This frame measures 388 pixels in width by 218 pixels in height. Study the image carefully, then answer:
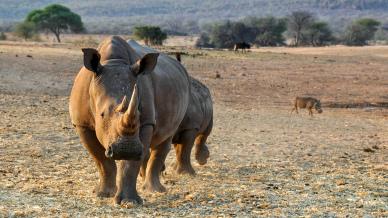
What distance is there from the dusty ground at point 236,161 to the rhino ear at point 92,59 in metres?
1.30

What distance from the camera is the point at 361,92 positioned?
25.5 metres

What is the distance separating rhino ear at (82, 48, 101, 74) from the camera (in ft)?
24.3

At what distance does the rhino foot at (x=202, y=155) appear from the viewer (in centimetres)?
1056

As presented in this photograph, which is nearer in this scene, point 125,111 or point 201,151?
point 125,111

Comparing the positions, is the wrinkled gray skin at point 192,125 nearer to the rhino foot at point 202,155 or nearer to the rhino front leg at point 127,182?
the rhino foot at point 202,155

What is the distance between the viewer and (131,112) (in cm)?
662

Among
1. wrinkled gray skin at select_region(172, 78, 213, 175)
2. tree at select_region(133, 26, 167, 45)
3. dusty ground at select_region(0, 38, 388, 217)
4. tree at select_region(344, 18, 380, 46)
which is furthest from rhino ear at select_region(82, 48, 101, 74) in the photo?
tree at select_region(344, 18, 380, 46)

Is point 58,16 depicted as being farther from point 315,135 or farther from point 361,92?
point 315,135

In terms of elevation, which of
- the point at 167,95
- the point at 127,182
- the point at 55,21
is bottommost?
the point at 55,21

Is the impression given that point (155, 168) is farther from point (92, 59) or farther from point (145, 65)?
point (92, 59)

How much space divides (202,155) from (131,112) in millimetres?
4033

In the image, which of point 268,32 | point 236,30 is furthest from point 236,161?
point 268,32

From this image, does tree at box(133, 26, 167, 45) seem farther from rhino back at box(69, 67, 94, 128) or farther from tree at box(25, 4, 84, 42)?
rhino back at box(69, 67, 94, 128)

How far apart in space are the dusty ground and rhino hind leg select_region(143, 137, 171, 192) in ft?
0.52
